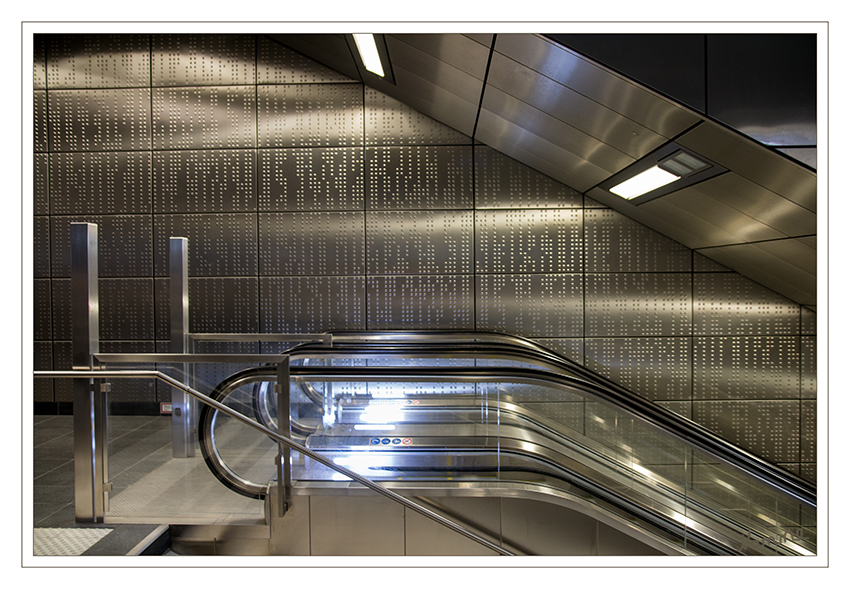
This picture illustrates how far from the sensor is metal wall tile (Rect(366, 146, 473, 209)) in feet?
15.9

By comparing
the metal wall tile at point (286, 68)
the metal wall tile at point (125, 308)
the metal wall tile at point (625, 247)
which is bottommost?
the metal wall tile at point (125, 308)

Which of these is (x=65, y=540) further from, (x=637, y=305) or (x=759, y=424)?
(x=759, y=424)

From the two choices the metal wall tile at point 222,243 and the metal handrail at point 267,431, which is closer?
the metal handrail at point 267,431

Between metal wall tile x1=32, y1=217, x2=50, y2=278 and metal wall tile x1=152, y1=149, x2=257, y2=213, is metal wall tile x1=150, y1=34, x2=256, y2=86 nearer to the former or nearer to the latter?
metal wall tile x1=152, y1=149, x2=257, y2=213

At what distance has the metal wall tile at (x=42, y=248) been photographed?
16.7 feet

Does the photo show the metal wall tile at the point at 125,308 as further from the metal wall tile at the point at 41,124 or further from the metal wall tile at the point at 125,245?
the metal wall tile at the point at 41,124

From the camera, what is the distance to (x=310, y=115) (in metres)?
4.91

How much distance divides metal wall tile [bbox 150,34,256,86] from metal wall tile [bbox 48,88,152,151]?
1.15ft

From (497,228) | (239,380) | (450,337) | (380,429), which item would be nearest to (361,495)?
(380,429)

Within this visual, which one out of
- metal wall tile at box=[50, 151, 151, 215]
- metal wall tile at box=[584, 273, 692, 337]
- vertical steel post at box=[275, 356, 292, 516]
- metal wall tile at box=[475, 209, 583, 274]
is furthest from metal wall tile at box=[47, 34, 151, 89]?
metal wall tile at box=[584, 273, 692, 337]

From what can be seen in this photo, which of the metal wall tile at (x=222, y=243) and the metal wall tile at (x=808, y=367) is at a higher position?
the metal wall tile at (x=222, y=243)

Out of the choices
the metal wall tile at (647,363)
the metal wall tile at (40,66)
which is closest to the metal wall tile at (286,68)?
the metal wall tile at (40,66)

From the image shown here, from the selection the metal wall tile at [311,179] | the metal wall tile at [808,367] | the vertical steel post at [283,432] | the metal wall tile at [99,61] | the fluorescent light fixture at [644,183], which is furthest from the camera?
the metal wall tile at [99,61]

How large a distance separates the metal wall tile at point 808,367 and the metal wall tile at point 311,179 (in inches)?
197
